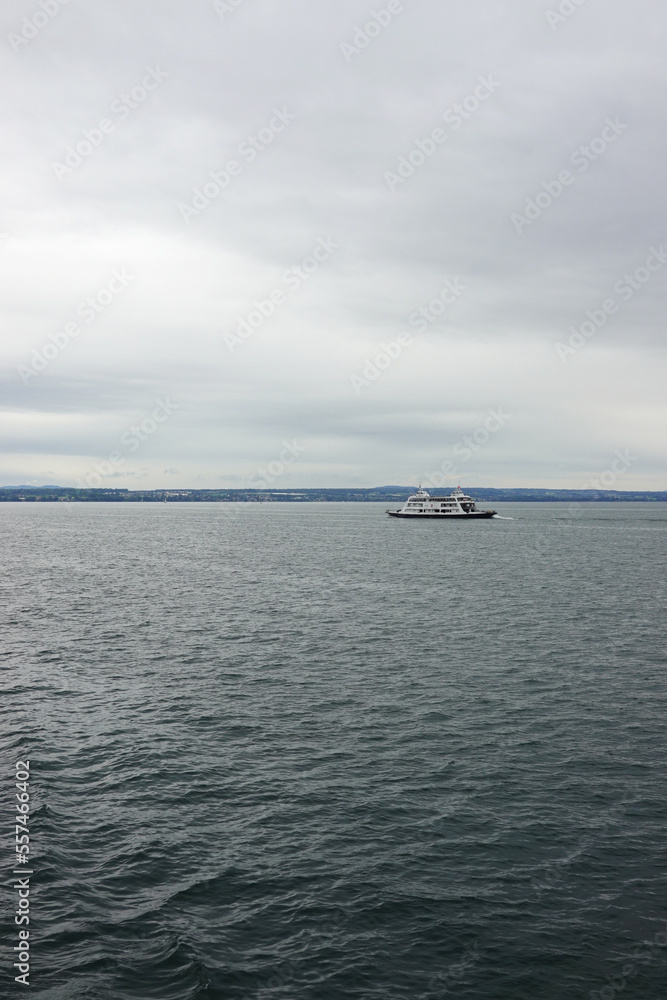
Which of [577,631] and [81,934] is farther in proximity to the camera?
[577,631]

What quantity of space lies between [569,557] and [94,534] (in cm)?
13633

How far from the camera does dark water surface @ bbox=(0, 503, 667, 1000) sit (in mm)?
17641

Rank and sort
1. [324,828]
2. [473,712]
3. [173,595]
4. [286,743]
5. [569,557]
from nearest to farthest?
[324,828] < [286,743] < [473,712] < [173,595] < [569,557]

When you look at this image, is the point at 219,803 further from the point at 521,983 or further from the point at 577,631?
the point at 577,631

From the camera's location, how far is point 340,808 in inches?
1002

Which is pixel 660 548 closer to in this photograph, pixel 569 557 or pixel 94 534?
pixel 569 557

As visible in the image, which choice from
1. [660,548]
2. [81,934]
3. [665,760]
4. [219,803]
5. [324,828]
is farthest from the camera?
[660,548]

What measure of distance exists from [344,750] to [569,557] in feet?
340

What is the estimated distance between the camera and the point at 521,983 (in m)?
16.9

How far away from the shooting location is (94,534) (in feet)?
650

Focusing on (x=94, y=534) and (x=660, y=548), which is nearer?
(x=660, y=548)

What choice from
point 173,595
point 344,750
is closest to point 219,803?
point 344,750

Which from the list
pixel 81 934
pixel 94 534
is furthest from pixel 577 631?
pixel 94 534

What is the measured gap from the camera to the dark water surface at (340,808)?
17641mm
